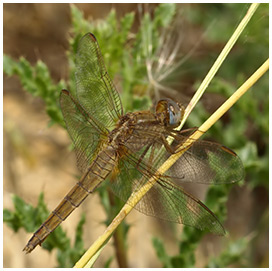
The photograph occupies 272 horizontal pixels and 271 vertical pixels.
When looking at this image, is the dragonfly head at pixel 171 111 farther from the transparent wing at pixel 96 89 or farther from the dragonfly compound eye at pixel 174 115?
the transparent wing at pixel 96 89

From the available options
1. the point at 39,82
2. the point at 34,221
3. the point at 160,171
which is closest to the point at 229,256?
the point at 160,171

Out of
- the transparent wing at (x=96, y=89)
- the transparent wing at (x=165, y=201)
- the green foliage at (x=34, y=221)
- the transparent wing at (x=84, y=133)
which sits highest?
the transparent wing at (x=96, y=89)

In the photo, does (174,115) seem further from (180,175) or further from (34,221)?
(34,221)

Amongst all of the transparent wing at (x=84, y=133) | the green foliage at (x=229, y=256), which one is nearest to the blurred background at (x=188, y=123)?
the green foliage at (x=229, y=256)

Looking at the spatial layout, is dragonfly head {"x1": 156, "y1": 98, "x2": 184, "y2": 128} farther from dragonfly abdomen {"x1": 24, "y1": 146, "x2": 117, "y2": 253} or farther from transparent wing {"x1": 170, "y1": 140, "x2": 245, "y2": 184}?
dragonfly abdomen {"x1": 24, "y1": 146, "x2": 117, "y2": 253}

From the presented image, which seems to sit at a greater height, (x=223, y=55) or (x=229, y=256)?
(x=223, y=55)

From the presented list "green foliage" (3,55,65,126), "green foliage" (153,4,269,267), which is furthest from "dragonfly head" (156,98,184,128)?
"green foliage" (3,55,65,126)

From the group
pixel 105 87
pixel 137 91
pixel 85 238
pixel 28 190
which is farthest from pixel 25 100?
pixel 105 87

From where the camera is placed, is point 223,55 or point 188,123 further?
point 188,123
